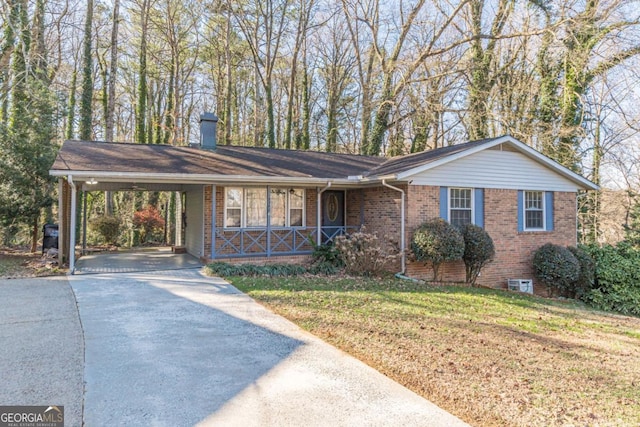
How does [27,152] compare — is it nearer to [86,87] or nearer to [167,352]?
[86,87]

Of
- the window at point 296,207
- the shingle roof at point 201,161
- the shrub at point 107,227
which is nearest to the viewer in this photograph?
the shingle roof at point 201,161

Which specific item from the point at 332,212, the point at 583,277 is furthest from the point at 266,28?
the point at 583,277

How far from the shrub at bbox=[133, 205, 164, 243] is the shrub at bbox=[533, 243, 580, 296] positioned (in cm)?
1559

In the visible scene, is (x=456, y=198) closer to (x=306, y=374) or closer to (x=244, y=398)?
(x=306, y=374)

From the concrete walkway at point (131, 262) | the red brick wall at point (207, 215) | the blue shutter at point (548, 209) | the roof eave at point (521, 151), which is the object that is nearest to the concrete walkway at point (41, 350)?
the concrete walkway at point (131, 262)

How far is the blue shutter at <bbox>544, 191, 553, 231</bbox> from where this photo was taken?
13383 millimetres

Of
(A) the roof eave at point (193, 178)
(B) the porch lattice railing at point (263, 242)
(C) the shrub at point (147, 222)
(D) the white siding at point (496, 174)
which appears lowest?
(B) the porch lattice railing at point (263, 242)

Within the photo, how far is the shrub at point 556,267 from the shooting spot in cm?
1213

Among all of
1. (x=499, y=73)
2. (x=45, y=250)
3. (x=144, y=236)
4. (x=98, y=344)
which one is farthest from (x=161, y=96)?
(x=98, y=344)

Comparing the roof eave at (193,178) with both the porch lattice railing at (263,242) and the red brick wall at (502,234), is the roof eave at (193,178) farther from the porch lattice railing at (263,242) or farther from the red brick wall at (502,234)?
the red brick wall at (502,234)

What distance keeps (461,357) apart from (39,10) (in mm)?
17206

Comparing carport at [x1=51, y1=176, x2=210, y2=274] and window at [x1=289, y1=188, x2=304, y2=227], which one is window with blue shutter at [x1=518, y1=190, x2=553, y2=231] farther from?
carport at [x1=51, y1=176, x2=210, y2=274]

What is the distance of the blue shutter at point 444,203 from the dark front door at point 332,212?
3.16 metres

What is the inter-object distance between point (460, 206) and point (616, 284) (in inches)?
214
